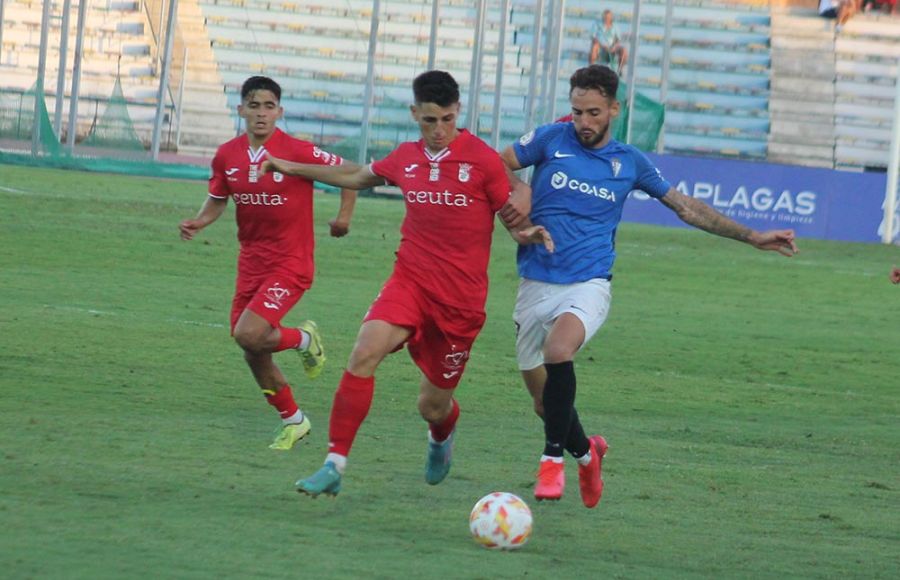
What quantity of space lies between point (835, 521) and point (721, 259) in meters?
17.0

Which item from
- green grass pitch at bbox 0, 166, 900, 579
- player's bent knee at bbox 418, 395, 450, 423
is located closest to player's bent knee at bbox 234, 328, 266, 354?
green grass pitch at bbox 0, 166, 900, 579

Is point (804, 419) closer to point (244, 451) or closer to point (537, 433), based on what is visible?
point (537, 433)

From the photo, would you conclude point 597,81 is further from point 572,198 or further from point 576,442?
point 576,442

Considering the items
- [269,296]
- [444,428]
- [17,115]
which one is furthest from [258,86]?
[17,115]

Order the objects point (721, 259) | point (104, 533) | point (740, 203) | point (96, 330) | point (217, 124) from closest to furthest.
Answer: point (104, 533) < point (96, 330) < point (721, 259) < point (740, 203) < point (217, 124)

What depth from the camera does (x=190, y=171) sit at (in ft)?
107

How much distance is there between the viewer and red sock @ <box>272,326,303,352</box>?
9758 mm

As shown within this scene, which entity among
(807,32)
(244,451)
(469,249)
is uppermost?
(807,32)

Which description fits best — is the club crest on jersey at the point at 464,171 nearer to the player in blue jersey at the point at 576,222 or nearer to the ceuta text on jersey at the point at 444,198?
the ceuta text on jersey at the point at 444,198

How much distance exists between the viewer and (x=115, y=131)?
34781 mm

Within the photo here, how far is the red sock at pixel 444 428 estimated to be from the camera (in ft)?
26.7

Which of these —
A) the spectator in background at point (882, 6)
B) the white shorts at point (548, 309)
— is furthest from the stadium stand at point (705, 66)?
the white shorts at point (548, 309)

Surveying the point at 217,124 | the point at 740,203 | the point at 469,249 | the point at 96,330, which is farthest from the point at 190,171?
the point at 469,249

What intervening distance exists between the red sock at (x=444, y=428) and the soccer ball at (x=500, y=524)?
1354 millimetres
